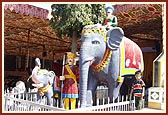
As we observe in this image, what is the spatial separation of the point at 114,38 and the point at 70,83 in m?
1.07

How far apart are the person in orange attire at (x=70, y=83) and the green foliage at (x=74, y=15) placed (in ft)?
4.91

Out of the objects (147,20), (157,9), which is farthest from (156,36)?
(157,9)

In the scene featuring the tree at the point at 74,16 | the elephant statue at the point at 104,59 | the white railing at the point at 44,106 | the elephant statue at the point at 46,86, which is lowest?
the white railing at the point at 44,106

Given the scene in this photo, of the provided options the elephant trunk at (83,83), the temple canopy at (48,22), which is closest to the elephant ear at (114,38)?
the elephant trunk at (83,83)

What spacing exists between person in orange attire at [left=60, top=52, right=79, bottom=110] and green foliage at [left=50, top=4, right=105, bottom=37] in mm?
1498

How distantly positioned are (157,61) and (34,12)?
3.32 metres

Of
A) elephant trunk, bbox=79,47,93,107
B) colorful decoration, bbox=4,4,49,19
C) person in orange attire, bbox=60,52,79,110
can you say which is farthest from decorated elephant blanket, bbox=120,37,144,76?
colorful decoration, bbox=4,4,49,19

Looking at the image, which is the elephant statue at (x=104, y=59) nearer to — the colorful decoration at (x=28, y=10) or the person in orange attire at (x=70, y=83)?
the person in orange attire at (x=70, y=83)

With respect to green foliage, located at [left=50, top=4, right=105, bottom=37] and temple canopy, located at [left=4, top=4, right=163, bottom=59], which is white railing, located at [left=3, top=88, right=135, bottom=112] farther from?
temple canopy, located at [left=4, top=4, right=163, bottom=59]

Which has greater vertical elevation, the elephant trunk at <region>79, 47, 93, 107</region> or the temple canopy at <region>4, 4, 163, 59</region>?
the temple canopy at <region>4, 4, 163, 59</region>

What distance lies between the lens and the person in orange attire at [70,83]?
477cm

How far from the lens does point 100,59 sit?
15.4 ft

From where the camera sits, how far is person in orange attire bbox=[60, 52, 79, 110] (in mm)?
4773

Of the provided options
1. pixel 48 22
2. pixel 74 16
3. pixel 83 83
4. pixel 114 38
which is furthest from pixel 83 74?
pixel 48 22
